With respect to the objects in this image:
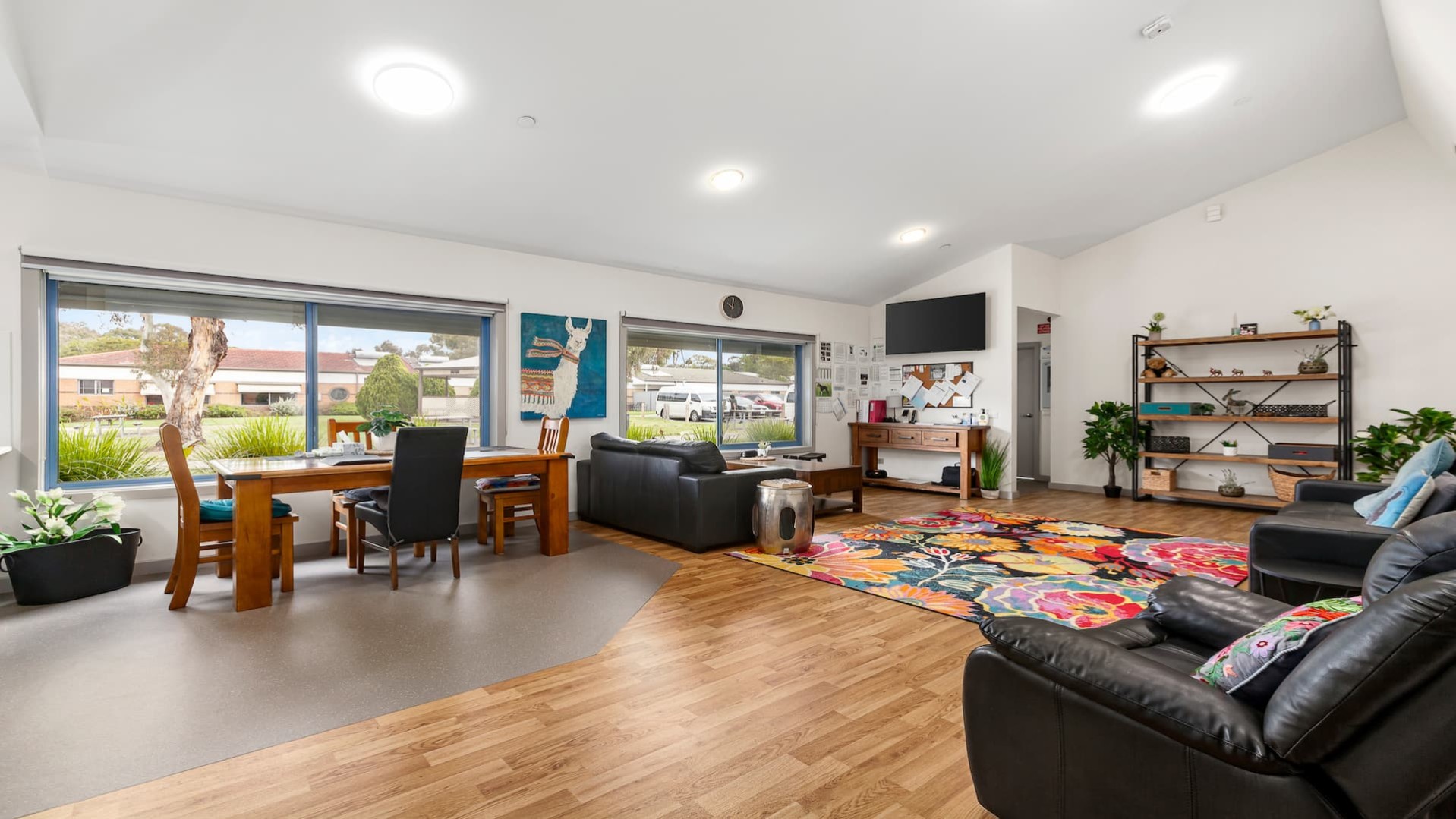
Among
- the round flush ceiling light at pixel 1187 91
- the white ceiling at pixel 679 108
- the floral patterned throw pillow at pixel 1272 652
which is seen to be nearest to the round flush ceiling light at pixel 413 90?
the white ceiling at pixel 679 108

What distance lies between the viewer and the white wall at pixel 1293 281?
560 centimetres

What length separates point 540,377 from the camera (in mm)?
5520

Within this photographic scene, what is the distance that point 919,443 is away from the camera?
24.2 feet

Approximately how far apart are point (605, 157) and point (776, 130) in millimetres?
1109

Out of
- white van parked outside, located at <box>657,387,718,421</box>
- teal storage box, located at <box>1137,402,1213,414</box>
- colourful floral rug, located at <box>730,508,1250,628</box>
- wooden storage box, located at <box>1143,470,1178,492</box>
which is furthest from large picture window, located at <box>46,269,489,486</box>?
wooden storage box, located at <box>1143,470,1178,492</box>

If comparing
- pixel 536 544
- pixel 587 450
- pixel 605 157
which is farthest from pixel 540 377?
pixel 605 157

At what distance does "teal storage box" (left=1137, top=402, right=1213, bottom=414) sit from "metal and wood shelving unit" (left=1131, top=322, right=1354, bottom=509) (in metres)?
0.04

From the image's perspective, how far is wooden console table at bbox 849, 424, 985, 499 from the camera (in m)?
6.86

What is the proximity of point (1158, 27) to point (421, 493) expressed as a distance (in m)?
4.92

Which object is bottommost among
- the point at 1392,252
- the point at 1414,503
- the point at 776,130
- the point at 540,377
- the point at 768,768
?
the point at 768,768

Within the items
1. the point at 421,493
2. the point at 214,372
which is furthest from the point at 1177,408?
the point at 214,372

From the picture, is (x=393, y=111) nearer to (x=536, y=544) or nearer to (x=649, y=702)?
(x=536, y=544)

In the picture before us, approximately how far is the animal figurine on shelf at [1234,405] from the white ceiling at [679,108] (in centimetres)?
215

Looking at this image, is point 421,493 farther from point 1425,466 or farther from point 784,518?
point 1425,466
